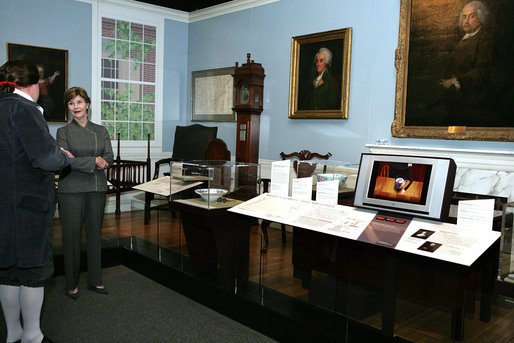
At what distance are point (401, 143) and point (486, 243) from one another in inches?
124

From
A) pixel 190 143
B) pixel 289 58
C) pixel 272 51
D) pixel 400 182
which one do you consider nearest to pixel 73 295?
pixel 400 182

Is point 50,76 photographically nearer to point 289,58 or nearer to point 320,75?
point 289,58

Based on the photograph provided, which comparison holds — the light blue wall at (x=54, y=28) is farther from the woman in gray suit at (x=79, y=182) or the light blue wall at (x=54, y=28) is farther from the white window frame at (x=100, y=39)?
the woman in gray suit at (x=79, y=182)

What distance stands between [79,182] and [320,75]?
3.52m

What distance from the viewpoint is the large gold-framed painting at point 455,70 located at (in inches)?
173

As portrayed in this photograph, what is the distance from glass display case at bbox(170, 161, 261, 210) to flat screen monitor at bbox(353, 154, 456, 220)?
1.03m

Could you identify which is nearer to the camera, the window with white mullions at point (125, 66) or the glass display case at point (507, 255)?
the glass display case at point (507, 255)

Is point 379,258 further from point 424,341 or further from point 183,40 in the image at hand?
point 183,40

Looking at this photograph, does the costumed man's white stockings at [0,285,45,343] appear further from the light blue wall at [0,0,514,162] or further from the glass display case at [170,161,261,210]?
the light blue wall at [0,0,514,162]

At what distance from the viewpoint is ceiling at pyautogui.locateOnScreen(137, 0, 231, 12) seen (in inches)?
283

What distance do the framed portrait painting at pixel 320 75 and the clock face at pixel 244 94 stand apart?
69 cm

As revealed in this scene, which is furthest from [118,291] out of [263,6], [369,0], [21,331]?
[263,6]

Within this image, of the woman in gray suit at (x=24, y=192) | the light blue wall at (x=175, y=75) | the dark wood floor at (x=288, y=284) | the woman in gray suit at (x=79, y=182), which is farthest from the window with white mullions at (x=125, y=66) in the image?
the woman in gray suit at (x=24, y=192)

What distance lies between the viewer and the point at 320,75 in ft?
19.5
